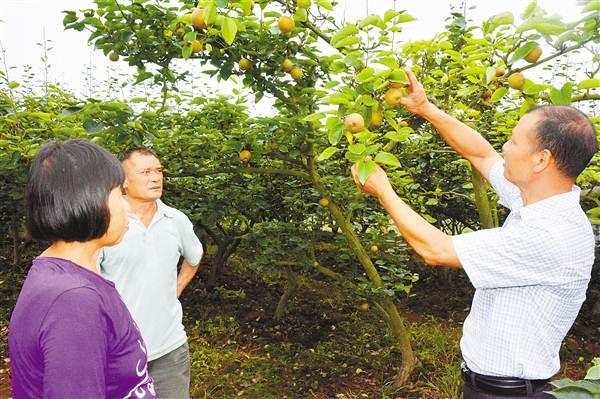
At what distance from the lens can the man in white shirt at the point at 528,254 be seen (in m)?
1.50

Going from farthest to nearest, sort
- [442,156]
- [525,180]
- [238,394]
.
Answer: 1. [442,156]
2. [238,394]
3. [525,180]

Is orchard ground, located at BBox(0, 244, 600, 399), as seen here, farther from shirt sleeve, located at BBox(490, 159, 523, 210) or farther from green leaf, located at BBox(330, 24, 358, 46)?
green leaf, located at BBox(330, 24, 358, 46)

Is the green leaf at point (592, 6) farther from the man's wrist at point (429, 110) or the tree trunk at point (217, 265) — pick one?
the tree trunk at point (217, 265)

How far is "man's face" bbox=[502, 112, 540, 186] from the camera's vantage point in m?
1.56

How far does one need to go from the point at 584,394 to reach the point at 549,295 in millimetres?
Result: 528

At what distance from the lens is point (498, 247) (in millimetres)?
1502

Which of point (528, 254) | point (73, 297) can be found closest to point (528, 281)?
point (528, 254)

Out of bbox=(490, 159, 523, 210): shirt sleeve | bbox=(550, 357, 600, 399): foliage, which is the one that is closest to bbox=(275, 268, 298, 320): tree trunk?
bbox=(490, 159, 523, 210): shirt sleeve

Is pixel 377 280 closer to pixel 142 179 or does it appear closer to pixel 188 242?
pixel 188 242

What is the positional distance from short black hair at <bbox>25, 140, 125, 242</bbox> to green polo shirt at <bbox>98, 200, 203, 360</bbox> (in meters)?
0.92

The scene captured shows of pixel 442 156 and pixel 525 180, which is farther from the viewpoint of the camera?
pixel 442 156

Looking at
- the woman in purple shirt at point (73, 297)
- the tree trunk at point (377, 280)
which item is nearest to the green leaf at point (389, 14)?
the woman in purple shirt at point (73, 297)

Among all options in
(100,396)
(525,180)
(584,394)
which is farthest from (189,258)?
(584,394)

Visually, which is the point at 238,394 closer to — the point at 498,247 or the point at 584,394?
the point at 498,247
